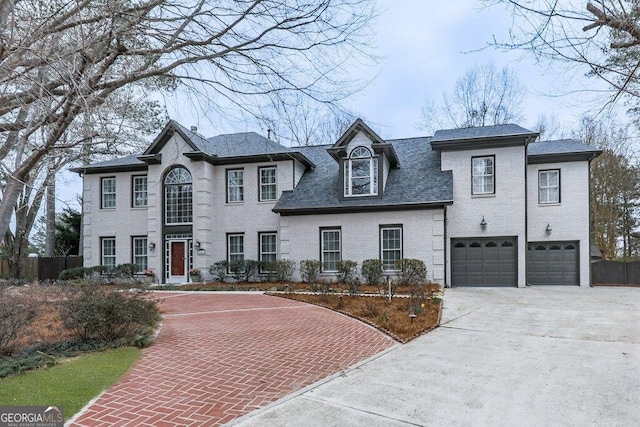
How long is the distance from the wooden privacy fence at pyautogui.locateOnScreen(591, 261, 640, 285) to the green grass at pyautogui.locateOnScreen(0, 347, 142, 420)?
73.9 ft

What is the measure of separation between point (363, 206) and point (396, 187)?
193cm

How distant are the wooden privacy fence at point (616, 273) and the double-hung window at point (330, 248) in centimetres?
1370

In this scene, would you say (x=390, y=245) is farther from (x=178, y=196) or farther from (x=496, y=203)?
(x=178, y=196)

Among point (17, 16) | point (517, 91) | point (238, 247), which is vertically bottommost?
point (238, 247)

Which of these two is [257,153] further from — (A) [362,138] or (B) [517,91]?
(B) [517,91]

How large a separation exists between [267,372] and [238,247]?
14.3 m

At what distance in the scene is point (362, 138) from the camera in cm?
1770

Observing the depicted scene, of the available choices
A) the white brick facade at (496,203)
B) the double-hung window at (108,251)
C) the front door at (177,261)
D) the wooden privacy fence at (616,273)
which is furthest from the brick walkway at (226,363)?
the wooden privacy fence at (616,273)

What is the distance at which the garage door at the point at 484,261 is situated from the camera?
54.5ft

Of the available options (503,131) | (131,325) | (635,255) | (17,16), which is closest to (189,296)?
(131,325)

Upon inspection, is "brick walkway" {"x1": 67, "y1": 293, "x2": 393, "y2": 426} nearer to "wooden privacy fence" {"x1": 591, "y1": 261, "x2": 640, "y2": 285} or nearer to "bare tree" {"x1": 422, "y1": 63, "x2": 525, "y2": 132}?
"wooden privacy fence" {"x1": 591, "y1": 261, "x2": 640, "y2": 285}

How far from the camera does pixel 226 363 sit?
6051mm

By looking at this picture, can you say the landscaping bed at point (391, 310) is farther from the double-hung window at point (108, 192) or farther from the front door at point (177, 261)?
the double-hung window at point (108, 192)

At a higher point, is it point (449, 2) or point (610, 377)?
point (449, 2)
